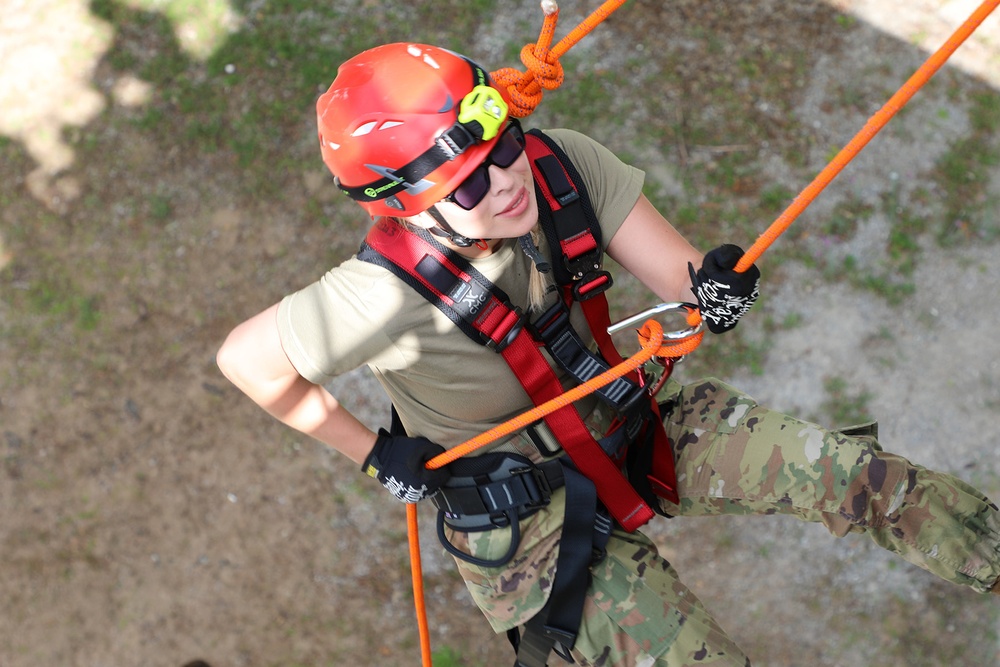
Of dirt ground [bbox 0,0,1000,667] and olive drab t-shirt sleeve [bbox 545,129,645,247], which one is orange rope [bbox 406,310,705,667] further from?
dirt ground [bbox 0,0,1000,667]

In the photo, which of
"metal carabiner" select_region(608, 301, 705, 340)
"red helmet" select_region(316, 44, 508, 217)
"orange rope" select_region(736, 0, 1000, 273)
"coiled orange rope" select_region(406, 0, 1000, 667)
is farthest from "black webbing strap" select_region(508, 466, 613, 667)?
"red helmet" select_region(316, 44, 508, 217)

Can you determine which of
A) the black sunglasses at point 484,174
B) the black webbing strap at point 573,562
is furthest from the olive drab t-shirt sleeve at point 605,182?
the black webbing strap at point 573,562

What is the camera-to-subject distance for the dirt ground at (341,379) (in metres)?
4.14

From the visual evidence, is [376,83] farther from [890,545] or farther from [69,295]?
[69,295]

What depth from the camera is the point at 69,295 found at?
464cm

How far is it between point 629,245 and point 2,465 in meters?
4.03

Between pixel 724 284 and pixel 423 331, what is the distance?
3.00 feet

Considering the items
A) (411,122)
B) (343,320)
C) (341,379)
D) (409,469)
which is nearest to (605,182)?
(411,122)

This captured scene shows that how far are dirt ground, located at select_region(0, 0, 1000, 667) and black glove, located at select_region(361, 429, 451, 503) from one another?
162cm

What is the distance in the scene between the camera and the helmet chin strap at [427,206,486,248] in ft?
7.70

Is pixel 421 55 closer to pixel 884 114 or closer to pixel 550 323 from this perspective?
pixel 550 323

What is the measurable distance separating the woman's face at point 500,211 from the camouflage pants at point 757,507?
3.31ft

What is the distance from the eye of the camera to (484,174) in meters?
2.30

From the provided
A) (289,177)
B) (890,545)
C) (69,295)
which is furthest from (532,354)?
(69,295)
